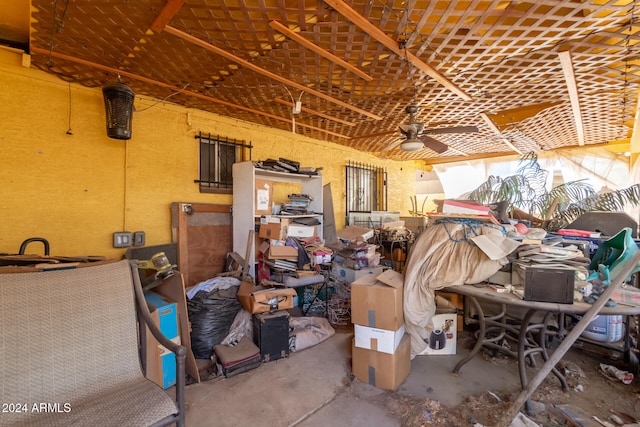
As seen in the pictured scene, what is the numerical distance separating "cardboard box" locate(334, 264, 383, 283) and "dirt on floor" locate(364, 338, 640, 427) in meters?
1.65

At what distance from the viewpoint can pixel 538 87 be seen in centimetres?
307

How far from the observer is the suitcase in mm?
2352

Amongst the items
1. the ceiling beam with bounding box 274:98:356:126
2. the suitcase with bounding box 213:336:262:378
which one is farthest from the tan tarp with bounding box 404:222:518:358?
the ceiling beam with bounding box 274:98:356:126

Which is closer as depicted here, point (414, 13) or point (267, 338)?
point (414, 13)

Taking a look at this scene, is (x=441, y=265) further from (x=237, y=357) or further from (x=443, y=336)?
(x=237, y=357)

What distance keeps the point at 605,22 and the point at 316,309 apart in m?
3.57

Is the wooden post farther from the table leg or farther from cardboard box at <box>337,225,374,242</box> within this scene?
cardboard box at <box>337,225,374,242</box>

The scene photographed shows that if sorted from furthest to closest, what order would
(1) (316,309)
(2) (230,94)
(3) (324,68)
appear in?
(1) (316,309), (2) (230,94), (3) (324,68)

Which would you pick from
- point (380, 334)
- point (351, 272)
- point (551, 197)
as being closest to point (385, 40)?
point (380, 334)

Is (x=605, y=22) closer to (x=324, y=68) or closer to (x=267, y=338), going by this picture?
(x=324, y=68)

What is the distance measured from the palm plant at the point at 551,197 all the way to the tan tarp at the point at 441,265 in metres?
2.31

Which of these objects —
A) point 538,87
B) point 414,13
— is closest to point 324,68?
point 414,13

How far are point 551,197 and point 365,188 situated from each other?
10.2 feet

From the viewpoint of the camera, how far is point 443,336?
2564mm
